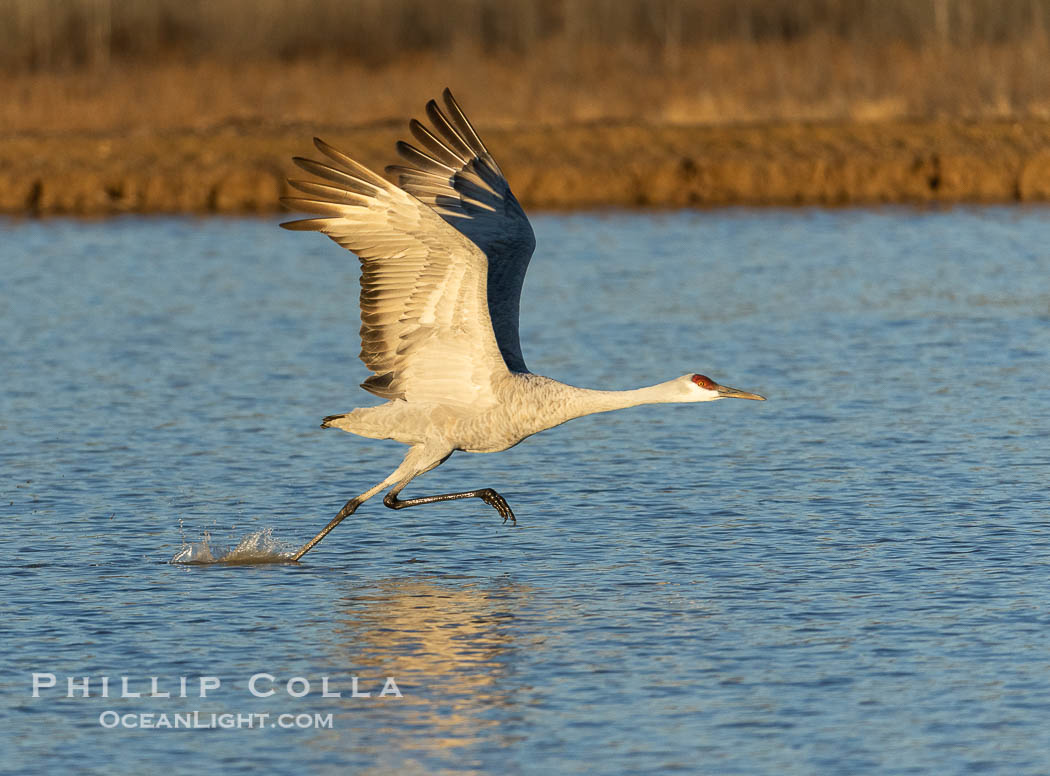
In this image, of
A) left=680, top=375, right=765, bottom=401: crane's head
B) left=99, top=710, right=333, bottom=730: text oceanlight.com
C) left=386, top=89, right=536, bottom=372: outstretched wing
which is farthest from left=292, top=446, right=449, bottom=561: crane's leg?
left=99, top=710, right=333, bottom=730: text oceanlight.com

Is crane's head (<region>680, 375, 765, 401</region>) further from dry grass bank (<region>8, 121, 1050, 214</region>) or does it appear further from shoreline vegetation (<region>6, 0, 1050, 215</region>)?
shoreline vegetation (<region>6, 0, 1050, 215</region>)

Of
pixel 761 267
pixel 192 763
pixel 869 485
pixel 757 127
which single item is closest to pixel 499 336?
pixel 869 485

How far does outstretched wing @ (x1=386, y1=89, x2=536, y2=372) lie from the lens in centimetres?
1021

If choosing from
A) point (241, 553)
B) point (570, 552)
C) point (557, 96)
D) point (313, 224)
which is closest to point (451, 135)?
point (313, 224)

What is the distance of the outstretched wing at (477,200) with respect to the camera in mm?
10211

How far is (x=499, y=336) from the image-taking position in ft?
33.7

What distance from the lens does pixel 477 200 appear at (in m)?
10.4

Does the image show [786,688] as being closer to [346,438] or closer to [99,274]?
[346,438]

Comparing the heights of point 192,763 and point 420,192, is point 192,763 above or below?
below

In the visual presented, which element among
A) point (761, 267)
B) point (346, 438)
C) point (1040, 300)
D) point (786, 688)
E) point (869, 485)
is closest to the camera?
point (786, 688)

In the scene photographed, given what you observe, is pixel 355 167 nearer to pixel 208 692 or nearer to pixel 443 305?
pixel 443 305

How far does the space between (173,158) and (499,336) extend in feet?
67.3

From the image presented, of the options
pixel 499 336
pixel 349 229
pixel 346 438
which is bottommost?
pixel 346 438

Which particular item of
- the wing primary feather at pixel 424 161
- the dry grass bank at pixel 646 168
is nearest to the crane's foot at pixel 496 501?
the wing primary feather at pixel 424 161
